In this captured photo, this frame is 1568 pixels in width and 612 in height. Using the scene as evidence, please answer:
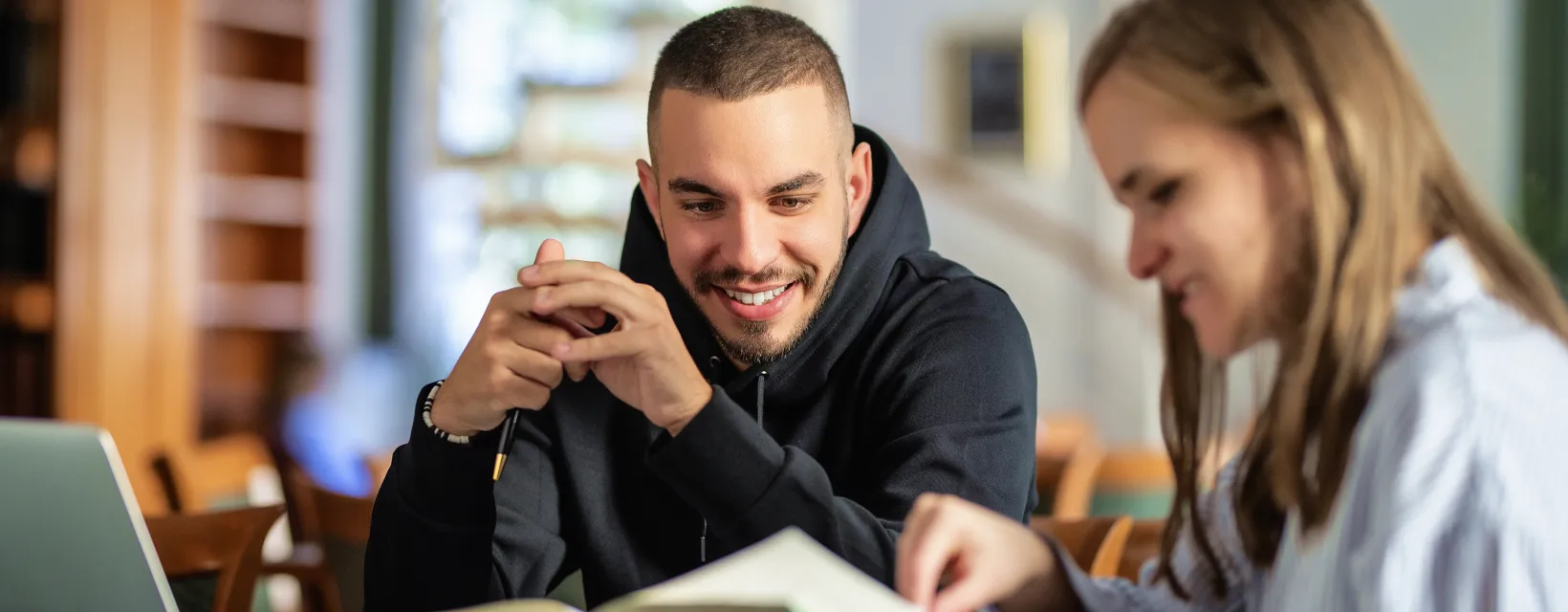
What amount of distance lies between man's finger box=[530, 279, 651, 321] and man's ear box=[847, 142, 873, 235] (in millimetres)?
486

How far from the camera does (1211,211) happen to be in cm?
82

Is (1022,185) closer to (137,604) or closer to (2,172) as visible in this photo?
(2,172)

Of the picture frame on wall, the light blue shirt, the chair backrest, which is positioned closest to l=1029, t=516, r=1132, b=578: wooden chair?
the light blue shirt

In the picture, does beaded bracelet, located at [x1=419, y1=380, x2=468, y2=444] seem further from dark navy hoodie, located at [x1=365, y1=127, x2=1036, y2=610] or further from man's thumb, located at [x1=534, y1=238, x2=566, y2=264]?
man's thumb, located at [x1=534, y1=238, x2=566, y2=264]

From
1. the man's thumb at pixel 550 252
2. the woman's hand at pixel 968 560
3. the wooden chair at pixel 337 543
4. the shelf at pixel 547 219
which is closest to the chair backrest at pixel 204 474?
the wooden chair at pixel 337 543

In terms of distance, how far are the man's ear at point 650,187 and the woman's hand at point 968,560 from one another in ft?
2.36

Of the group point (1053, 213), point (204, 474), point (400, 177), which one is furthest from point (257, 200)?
point (1053, 213)

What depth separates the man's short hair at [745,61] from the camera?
1.41 meters

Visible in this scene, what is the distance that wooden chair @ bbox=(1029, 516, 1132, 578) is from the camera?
1475mm

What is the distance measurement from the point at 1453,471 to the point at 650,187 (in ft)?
3.43

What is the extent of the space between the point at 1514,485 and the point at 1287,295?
0.17 metres

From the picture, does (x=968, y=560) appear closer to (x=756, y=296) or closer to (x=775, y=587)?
(x=775, y=587)

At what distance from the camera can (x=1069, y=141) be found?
7.02 metres

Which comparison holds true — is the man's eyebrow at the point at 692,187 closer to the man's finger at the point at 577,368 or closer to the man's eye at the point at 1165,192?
the man's finger at the point at 577,368
